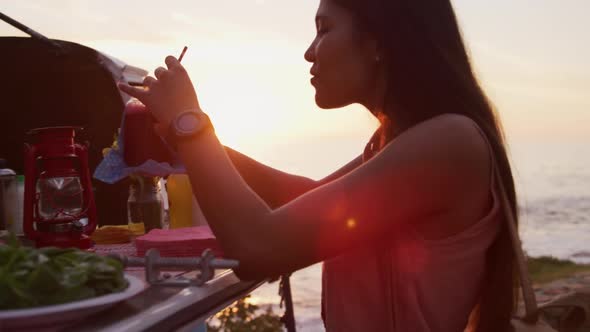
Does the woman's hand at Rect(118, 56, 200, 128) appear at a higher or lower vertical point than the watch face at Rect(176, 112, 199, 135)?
higher

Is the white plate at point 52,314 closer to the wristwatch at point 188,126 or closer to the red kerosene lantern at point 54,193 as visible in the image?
the wristwatch at point 188,126

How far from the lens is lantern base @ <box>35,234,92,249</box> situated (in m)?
1.87

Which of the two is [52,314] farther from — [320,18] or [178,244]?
[320,18]

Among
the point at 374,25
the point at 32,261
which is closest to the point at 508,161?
the point at 374,25

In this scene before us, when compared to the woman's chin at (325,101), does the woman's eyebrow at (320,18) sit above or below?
above

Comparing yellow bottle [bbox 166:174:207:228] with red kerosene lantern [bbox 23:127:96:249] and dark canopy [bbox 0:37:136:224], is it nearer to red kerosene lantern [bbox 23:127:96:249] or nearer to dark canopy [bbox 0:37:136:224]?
red kerosene lantern [bbox 23:127:96:249]

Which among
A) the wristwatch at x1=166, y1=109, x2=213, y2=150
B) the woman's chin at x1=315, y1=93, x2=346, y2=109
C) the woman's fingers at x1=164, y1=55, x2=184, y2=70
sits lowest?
the wristwatch at x1=166, y1=109, x2=213, y2=150

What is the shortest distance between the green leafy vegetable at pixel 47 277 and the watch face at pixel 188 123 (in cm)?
36

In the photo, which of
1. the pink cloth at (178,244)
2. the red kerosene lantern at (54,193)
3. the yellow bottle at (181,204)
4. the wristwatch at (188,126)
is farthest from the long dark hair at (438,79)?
the yellow bottle at (181,204)

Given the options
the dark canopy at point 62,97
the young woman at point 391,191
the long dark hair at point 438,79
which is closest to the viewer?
the young woman at point 391,191

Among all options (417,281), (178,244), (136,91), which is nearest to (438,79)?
(417,281)

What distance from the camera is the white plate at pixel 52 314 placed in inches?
40.7

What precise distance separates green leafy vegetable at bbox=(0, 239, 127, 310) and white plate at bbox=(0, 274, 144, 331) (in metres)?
0.02

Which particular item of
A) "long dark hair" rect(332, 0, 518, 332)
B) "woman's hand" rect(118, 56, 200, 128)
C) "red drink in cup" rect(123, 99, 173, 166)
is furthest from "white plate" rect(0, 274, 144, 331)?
"red drink in cup" rect(123, 99, 173, 166)
